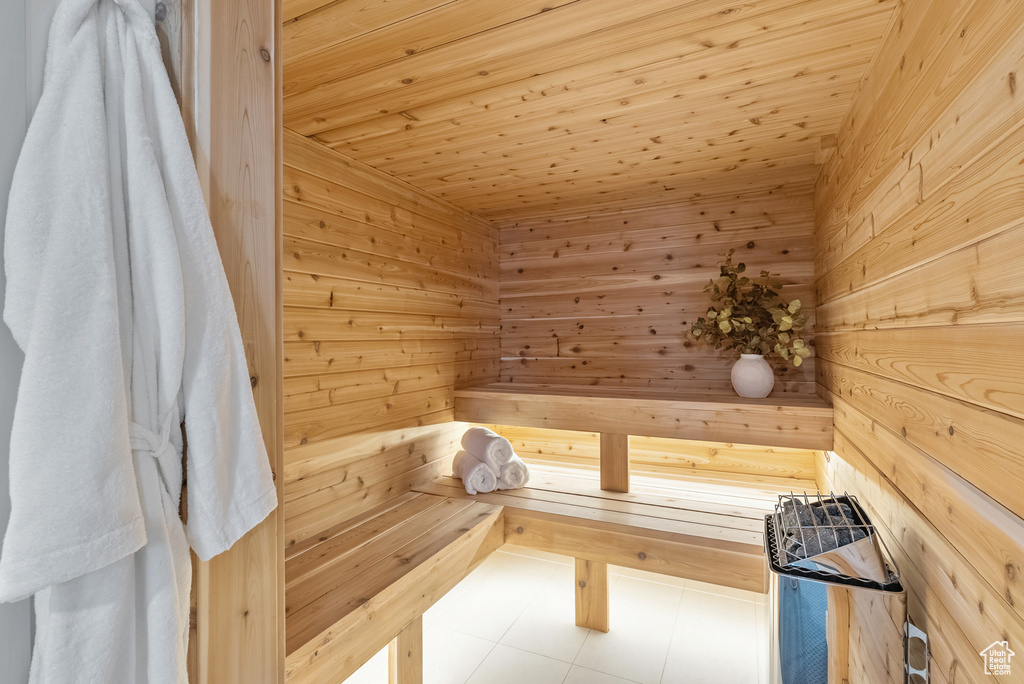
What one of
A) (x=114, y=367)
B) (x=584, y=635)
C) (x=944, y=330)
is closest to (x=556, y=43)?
(x=944, y=330)

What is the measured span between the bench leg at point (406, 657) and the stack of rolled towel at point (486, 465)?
67 centimetres

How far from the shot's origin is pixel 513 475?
8.60ft

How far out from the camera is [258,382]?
93cm

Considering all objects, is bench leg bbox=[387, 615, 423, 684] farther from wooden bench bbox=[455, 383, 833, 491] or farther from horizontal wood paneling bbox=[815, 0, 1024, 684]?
horizontal wood paneling bbox=[815, 0, 1024, 684]

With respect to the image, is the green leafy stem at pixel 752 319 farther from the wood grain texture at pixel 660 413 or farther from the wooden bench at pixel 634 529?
the wooden bench at pixel 634 529

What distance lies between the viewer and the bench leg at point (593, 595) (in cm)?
268

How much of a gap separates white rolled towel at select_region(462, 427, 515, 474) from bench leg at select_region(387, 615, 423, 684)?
0.82 m

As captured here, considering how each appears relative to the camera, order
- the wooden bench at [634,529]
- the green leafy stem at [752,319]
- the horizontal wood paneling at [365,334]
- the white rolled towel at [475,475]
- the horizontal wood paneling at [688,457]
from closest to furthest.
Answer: the horizontal wood paneling at [365,334] → the wooden bench at [634,529] → the green leafy stem at [752,319] → the white rolled towel at [475,475] → the horizontal wood paneling at [688,457]

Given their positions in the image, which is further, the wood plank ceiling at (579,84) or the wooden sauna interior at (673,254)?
the wood plank ceiling at (579,84)

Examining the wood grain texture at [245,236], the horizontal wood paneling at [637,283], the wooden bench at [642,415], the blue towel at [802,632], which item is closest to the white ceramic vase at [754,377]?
the wooden bench at [642,415]

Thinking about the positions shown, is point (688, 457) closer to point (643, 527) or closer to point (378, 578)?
point (643, 527)

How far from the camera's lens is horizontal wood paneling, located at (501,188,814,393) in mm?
2539

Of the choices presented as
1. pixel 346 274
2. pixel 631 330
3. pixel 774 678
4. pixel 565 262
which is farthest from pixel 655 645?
pixel 346 274

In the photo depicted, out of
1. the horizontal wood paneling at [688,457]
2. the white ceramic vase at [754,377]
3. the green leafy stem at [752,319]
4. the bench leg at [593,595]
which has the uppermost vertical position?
the green leafy stem at [752,319]
